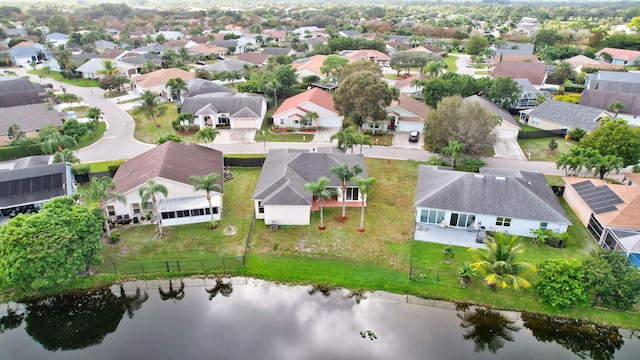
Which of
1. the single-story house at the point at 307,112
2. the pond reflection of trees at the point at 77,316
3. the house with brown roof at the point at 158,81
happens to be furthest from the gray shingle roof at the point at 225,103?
the pond reflection of trees at the point at 77,316

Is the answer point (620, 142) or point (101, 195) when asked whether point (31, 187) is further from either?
point (620, 142)

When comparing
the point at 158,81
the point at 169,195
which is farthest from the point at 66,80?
the point at 169,195

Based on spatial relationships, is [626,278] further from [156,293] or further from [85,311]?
[85,311]

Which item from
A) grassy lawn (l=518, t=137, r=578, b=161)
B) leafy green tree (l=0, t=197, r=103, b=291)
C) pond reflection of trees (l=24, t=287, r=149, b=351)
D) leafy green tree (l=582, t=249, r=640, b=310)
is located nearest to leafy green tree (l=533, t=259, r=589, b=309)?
leafy green tree (l=582, t=249, r=640, b=310)

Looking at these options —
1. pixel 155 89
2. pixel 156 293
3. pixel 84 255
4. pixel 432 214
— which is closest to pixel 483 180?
→ pixel 432 214

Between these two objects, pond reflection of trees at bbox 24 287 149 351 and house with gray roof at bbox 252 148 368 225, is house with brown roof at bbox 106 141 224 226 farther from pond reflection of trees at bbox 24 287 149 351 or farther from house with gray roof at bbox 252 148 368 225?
pond reflection of trees at bbox 24 287 149 351
